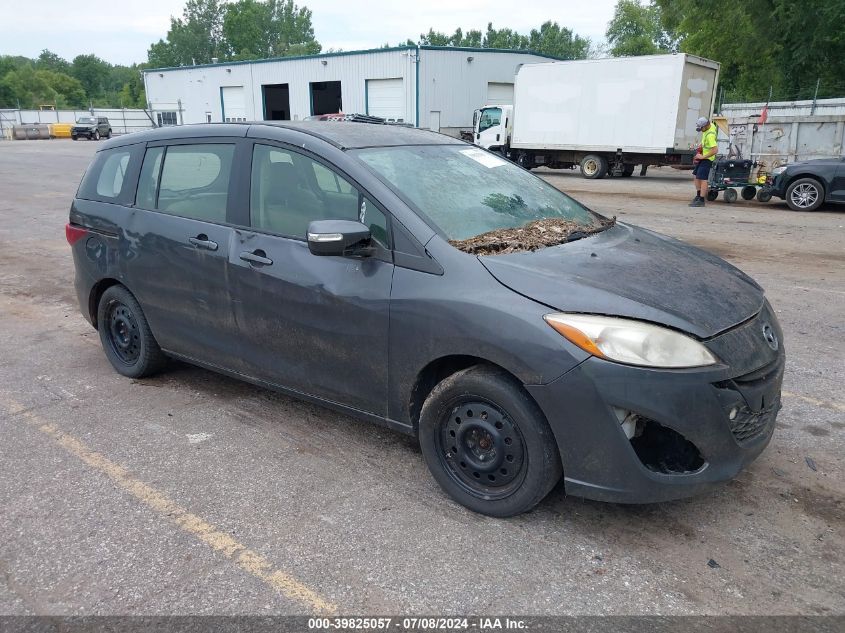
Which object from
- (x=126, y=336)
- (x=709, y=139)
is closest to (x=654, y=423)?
(x=126, y=336)

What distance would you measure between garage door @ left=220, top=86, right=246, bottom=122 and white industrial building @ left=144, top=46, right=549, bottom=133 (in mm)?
63

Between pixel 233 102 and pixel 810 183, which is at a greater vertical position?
pixel 233 102

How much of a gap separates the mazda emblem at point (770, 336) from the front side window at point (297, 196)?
1.84 meters

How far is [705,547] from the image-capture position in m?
2.93

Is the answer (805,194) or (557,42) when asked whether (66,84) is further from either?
(805,194)

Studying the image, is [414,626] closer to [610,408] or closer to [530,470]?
[530,470]

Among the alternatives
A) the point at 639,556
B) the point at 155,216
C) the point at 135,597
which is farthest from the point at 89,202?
the point at 639,556

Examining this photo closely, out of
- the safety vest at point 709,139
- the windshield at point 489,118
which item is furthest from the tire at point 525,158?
the safety vest at point 709,139

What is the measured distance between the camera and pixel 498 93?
36.4 m

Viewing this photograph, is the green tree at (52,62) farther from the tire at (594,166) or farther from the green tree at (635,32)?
the tire at (594,166)

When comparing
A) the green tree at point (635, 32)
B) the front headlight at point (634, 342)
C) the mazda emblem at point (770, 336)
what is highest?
the green tree at point (635, 32)

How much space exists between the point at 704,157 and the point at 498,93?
23.2 metres

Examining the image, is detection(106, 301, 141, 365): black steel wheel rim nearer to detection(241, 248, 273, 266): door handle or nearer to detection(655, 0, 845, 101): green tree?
detection(241, 248, 273, 266): door handle

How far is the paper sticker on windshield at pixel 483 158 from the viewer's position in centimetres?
419
